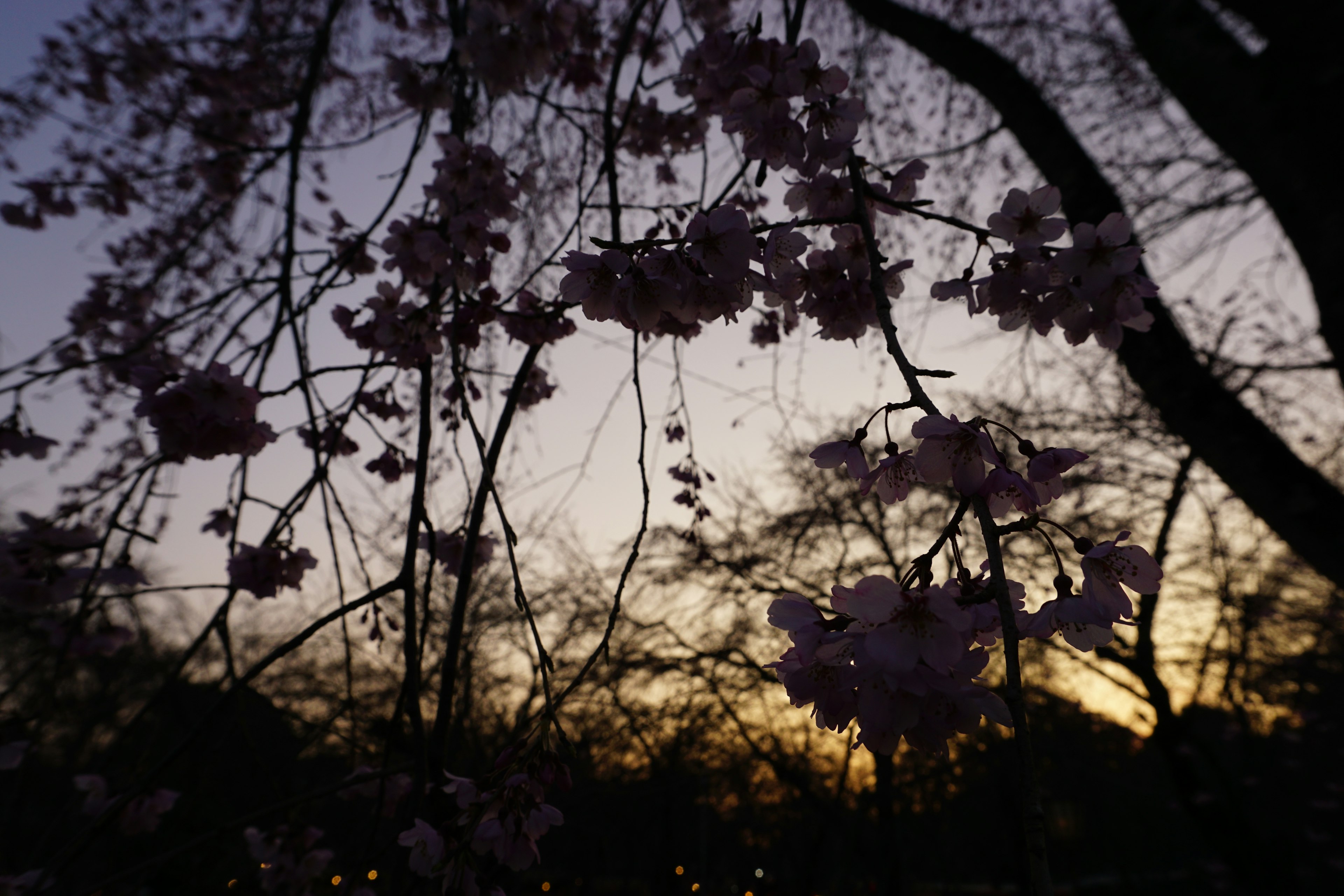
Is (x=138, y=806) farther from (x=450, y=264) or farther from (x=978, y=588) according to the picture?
(x=978, y=588)

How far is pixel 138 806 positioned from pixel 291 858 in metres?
0.80

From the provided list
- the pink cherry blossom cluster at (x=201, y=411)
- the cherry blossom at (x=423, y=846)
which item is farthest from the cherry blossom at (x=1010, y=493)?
the pink cherry blossom cluster at (x=201, y=411)

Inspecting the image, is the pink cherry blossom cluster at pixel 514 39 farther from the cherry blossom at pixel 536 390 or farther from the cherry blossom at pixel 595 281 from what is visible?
the cherry blossom at pixel 595 281

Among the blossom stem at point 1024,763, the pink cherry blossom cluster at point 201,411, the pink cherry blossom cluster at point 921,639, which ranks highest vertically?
the pink cherry blossom cluster at point 201,411

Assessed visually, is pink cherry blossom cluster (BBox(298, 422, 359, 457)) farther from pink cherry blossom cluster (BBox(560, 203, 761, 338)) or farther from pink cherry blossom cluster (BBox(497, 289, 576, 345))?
pink cherry blossom cluster (BBox(560, 203, 761, 338))

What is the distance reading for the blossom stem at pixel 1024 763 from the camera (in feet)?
1.51

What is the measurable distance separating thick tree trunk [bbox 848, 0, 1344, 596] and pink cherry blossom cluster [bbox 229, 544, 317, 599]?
112 inches

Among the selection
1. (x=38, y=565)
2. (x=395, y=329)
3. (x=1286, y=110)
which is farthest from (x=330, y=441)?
(x=1286, y=110)

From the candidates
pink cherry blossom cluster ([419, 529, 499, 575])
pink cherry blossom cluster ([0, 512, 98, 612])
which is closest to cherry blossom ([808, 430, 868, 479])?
pink cherry blossom cluster ([419, 529, 499, 575])

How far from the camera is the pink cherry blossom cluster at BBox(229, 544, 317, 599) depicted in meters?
1.71

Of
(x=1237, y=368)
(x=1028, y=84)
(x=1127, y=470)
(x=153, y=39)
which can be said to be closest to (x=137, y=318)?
(x=153, y=39)

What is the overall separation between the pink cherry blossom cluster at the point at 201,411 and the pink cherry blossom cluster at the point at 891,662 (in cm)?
114

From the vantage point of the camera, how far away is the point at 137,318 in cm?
284

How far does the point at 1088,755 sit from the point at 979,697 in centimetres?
1420
